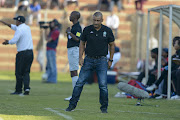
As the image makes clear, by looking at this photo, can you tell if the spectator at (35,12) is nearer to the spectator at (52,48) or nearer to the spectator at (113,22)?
the spectator at (113,22)

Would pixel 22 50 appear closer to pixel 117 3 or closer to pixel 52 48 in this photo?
A: pixel 52 48

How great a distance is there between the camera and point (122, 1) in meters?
30.3

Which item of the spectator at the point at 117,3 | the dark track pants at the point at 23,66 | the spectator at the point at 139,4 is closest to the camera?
the dark track pants at the point at 23,66

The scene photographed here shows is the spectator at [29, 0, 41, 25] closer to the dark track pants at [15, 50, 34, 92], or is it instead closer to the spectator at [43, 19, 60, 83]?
the spectator at [43, 19, 60, 83]

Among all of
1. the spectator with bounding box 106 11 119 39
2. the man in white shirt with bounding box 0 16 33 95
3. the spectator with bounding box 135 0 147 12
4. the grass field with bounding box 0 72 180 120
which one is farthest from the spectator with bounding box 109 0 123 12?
the grass field with bounding box 0 72 180 120

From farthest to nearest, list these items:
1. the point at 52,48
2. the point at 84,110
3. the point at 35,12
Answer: the point at 35,12 < the point at 52,48 < the point at 84,110

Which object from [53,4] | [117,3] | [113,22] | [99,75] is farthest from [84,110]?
[53,4]

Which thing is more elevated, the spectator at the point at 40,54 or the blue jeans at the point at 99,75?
the blue jeans at the point at 99,75

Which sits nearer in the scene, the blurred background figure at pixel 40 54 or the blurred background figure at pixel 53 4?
the blurred background figure at pixel 40 54

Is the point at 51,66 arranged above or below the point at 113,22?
below

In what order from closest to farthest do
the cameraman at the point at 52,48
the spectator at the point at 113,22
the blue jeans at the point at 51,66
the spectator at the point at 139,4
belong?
the cameraman at the point at 52,48
the blue jeans at the point at 51,66
the spectator at the point at 113,22
the spectator at the point at 139,4

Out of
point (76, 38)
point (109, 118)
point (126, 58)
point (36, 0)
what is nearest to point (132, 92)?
point (76, 38)

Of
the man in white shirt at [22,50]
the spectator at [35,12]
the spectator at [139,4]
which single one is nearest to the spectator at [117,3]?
the spectator at [139,4]

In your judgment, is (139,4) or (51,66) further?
(139,4)
